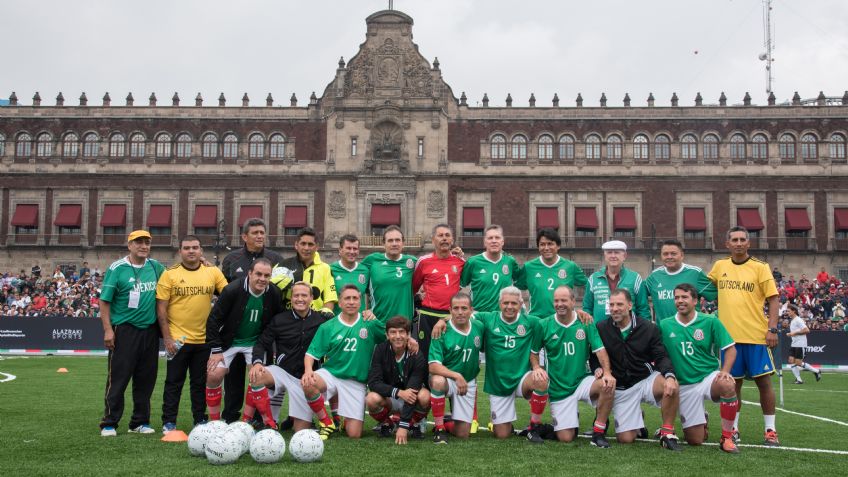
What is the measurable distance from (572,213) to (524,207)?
9.28 ft

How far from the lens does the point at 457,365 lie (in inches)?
373

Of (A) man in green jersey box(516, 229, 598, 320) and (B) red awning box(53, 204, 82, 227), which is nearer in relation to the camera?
(A) man in green jersey box(516, 229, 598, 320)

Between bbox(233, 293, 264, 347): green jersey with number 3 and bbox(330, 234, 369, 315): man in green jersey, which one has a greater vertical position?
bbox(330, 234, 369, 315): man in green jersey

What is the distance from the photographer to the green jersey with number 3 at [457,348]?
9398mm

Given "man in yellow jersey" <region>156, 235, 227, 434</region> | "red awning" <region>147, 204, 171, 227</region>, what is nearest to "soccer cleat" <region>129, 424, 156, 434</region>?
"man in yellow jersey" <region>156, 235, 227, 434</region>

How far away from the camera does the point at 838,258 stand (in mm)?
44469

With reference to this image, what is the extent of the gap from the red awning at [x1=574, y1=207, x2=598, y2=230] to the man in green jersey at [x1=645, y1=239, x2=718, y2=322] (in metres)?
35.2

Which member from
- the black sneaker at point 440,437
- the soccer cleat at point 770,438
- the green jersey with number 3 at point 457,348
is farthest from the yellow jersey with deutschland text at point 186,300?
the soccer cleat at point 770,438

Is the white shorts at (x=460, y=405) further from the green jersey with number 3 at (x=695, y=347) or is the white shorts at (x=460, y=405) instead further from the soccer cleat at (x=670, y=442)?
the green jersey with number 3 at (x=695, y=347)

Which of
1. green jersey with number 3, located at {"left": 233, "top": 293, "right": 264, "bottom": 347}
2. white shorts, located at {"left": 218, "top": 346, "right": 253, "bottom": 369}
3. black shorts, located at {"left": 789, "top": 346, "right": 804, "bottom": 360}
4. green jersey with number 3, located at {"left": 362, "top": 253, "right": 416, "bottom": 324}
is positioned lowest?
black shorts, located at {"left": 789, "top": 346, "right": 804, "bottom": 360}

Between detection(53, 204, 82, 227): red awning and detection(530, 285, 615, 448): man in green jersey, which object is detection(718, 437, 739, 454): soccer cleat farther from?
detection(53, 204, 82, 227): red awning

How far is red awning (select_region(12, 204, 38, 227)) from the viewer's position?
151ft

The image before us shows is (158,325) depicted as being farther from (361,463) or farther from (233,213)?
(233,213)

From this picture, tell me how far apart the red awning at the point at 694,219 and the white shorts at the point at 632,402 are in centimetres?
3831
